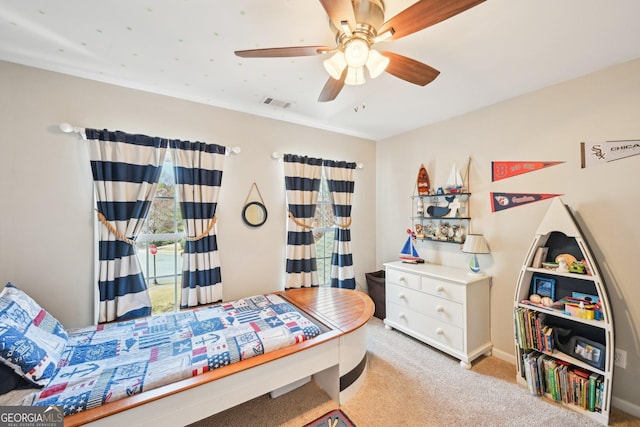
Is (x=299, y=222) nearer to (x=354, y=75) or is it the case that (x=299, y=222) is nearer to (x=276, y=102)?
(x=276, y=102)

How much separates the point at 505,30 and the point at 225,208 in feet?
8.03

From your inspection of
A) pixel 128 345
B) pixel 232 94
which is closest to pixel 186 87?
pixel 232 94

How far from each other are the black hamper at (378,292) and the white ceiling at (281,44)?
2.07m

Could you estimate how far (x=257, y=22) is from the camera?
138cm

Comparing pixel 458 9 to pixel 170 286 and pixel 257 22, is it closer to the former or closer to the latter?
pixel 257 22

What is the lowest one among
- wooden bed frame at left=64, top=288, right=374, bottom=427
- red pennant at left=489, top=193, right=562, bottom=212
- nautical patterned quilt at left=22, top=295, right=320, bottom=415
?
wooden bed frame at left=64, top=288, right=374, bottom=427

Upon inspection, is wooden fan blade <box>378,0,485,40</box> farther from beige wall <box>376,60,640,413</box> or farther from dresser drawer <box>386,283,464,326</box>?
dresser drawer <box>386,283,464,326</box>

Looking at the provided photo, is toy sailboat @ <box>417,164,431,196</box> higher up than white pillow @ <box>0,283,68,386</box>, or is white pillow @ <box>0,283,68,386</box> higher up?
toy sailboat @ <box>417,164,431,196</box>

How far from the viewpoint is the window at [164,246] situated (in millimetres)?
2215

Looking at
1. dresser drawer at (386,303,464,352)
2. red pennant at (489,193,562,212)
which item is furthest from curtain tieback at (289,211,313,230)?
red pennant at (489,193,562,212)

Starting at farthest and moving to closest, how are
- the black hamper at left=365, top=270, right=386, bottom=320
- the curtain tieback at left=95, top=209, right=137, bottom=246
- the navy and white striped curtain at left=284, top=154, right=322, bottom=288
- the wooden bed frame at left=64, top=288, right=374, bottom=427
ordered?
the black hamper at left=365, top=270, right=386, bottom=320, the navy and white striped curtain at left=284, top=154, right=322, bottom=288, the curtain tieback at left=95, top=209, right=137, bottom=246, the wooden bed frame at left=64, top=288, right=374, bottom=427

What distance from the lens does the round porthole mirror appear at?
8.38 ft

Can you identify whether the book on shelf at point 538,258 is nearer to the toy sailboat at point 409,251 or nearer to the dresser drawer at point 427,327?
the dresser drawer at point 427,327

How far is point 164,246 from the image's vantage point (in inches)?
90.0
